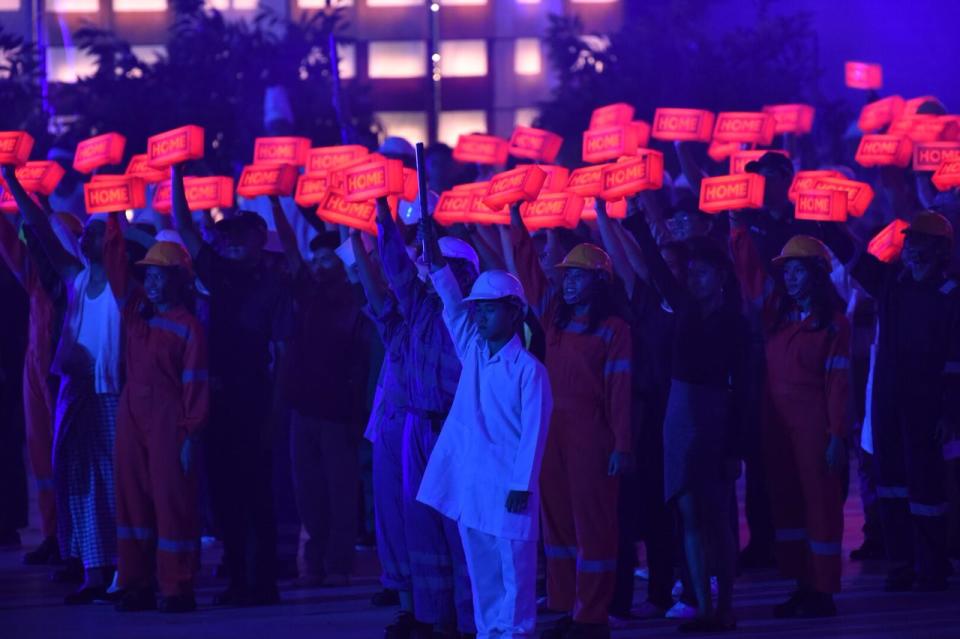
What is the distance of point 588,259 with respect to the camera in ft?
31.4

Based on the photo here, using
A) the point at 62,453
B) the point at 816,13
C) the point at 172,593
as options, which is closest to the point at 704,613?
the point at 172,593

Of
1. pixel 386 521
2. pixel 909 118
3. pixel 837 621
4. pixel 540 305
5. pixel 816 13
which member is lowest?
pixel 837 621

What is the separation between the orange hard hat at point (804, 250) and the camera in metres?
10.1

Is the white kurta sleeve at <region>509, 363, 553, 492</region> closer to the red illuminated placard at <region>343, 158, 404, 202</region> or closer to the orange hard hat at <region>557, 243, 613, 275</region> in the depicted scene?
the orange hard hat at <region>557, 243, 613, 275</region>

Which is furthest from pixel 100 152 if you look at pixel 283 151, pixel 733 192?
pixel 733 192

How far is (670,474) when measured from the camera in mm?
9609

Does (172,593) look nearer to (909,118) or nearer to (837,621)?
(837,621)

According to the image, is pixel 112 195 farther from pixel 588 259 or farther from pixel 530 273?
pixel 588 259

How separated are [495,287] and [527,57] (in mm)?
32777

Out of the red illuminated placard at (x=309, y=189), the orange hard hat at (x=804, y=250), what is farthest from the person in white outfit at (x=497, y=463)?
the red illuminated placard at (x=309, y=189)

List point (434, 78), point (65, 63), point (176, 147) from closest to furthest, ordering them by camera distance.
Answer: point (176, 147), point (65, 63), point (434, 78)

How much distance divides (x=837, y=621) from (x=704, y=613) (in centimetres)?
81

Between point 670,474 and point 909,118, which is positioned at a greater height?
point 909,118

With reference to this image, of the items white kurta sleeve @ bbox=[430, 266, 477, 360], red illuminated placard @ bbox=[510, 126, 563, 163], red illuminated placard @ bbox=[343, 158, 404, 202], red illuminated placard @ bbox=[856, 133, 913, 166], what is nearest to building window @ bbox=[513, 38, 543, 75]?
red illuminated placard @ bbox=[510, 126, 563, 163]
